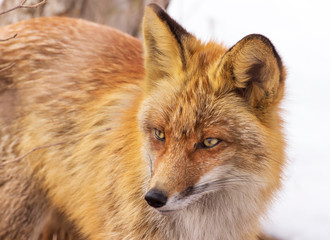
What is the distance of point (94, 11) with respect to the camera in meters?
5.91

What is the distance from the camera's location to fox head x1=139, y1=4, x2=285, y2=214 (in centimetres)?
275

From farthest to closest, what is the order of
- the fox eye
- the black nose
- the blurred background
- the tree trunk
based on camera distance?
the tree trunk, the blurred background, the fox eye, the black nose

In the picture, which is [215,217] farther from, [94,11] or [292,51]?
[292,51]

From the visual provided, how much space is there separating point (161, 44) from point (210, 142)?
2.72 feet

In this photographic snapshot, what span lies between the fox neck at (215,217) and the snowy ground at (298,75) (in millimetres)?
792

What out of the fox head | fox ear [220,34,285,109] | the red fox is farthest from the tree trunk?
fox ear [220,34,285,109]

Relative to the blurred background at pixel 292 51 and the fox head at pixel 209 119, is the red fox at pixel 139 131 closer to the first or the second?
the fox head at pixel 209 119

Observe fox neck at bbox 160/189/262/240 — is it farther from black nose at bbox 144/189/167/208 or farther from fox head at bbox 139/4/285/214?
black nose at bbox 144/189/167/208

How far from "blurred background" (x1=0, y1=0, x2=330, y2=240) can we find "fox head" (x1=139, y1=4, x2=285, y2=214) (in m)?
0.40

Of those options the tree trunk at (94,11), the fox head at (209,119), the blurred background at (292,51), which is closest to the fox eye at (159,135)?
the fox head at (209,119)

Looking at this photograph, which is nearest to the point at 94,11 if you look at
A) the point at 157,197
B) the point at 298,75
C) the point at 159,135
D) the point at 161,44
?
the point at 161,44

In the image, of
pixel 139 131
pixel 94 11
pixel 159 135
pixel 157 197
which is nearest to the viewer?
pixel 157 197

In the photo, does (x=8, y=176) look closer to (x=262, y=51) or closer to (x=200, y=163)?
(x=200, y=163)

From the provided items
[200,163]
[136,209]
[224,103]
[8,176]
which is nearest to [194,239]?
[136,209]
